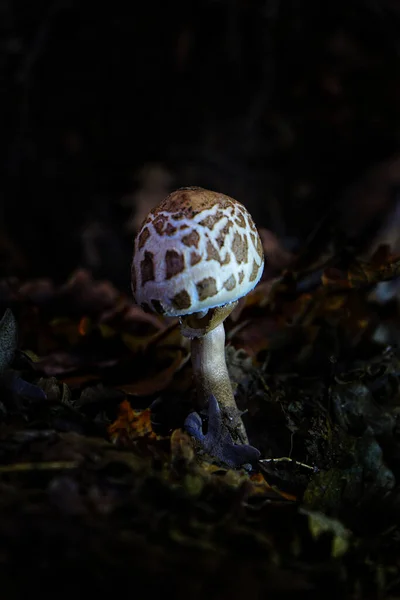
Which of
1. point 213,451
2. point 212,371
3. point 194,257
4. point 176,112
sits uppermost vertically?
point 176,112

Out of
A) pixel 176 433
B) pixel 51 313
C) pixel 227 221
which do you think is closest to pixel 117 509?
pixel 176 433

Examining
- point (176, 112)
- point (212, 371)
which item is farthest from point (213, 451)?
point (176, 112)

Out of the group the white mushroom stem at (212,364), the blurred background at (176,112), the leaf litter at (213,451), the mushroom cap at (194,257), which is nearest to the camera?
the leaf litter at (213,451)

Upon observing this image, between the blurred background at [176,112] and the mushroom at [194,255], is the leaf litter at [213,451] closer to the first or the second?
the mushroom at [194,255]

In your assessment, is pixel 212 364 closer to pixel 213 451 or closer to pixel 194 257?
pixel 213 451

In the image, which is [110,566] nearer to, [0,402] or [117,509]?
[117,509]

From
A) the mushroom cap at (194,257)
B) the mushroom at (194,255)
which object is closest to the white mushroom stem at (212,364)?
the mushroom at (194,255)
